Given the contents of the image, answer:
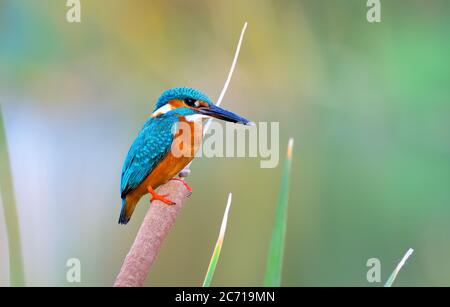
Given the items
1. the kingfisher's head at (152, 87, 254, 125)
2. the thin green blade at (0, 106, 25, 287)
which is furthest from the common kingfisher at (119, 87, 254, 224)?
the thin green blade at (0, 106, 25, 287)

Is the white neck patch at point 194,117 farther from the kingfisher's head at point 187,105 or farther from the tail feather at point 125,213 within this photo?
the tail feather at point 125,213

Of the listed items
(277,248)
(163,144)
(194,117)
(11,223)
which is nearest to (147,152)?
(163,144)

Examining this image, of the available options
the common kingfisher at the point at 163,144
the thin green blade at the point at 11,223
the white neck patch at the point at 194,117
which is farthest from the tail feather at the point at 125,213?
the thin green blade at the point at 11,223

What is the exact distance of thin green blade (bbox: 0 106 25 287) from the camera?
3.41 ft

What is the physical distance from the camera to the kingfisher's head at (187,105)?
1966 millimetres

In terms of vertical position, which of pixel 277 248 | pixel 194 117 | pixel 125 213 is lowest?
pixel 125 213

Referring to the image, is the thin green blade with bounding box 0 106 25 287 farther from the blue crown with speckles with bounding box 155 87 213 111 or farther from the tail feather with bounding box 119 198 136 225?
the blue crown with speckles with bounding box 155 87 213 111

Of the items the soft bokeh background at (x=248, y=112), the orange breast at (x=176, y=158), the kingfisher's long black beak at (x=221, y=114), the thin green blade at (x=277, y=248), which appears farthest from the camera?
the soft bokeh background at (x=248, y=112)

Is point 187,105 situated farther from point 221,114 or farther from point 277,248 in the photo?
point 277,248

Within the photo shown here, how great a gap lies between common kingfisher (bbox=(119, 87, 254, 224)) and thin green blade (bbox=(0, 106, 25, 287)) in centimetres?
79

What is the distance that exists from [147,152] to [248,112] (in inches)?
47.4

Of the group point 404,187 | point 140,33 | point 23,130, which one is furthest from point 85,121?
point 404,187

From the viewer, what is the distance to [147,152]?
1968 mm

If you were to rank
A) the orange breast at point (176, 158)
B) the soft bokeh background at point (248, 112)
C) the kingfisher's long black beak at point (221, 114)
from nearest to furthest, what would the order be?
the kingfisher's long black beak at point (221, 114)
the orange breast at point (176, 158)
the soft bokeh background at point (248, 112)
